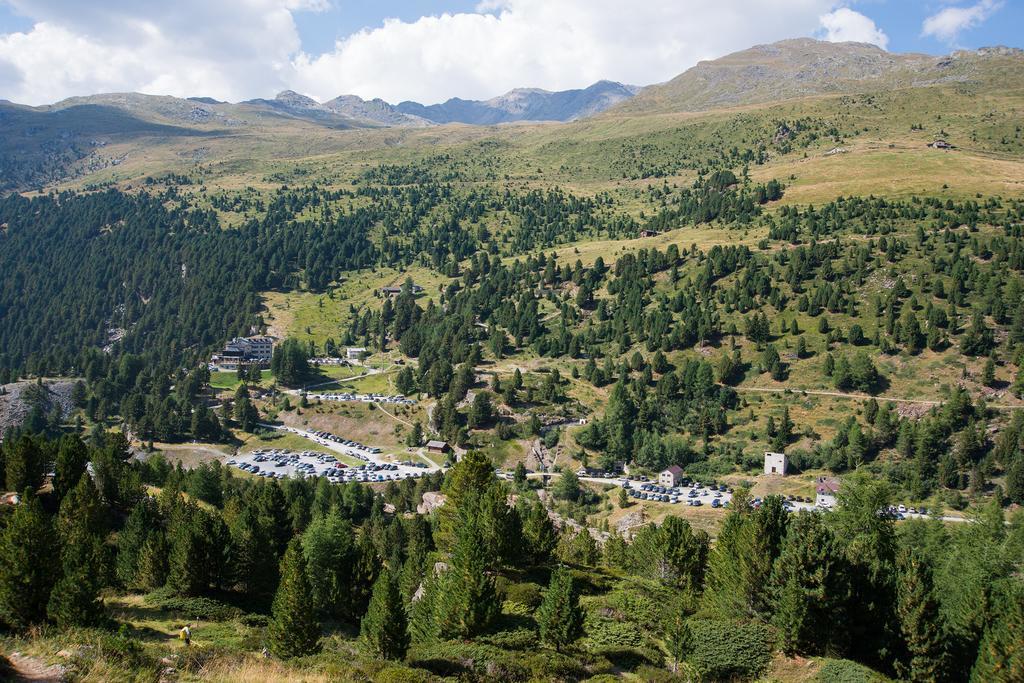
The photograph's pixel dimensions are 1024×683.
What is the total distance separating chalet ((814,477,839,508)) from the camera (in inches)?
3661

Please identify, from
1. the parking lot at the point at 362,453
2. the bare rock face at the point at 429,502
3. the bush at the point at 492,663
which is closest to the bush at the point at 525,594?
the bush at the point at 492,663

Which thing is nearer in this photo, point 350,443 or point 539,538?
point 539,538

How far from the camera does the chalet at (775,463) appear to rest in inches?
4090

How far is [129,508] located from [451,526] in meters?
40.4

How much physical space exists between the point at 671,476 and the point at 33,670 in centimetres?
9568

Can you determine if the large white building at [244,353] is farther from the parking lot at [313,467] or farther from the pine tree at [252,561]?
the pine tree at [252,561]

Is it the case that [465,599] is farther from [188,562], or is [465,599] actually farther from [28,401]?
[28,401]

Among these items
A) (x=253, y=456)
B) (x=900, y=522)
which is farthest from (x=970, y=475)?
(x=253, y=456)

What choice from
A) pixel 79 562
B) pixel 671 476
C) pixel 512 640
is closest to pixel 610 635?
pixel 512 640

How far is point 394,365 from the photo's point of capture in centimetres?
17212

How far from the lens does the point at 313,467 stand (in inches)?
4771

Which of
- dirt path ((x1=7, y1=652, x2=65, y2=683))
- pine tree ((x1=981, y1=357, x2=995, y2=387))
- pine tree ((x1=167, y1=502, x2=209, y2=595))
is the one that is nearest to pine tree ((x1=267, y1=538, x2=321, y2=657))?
dirt path ((x1=7, y1=652, x2=65, y2=683))

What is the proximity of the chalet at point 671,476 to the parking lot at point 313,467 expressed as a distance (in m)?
41.0

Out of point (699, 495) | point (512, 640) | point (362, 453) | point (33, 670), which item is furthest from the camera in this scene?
point (362, 453)
